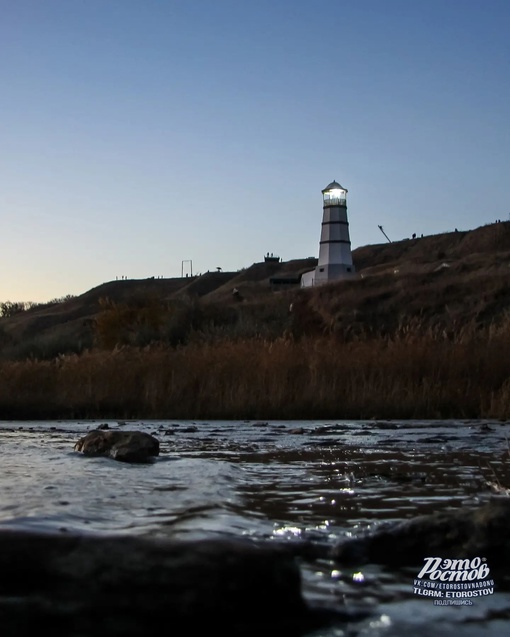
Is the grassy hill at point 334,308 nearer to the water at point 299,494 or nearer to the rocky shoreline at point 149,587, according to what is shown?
the water at point 299,494

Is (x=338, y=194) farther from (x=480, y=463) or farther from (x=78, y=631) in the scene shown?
(x=78, y=631)

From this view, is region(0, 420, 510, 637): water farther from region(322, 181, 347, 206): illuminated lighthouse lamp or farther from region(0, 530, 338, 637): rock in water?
region(322, 181, 347, 206): illuminated lighthouse lamp

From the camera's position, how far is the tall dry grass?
36.7ft

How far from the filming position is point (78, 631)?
6.97 ft

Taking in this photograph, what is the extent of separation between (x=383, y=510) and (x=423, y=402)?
24.4 ft

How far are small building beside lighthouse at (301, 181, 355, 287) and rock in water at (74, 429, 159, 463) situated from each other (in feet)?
156

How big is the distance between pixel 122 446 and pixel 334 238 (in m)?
49.6

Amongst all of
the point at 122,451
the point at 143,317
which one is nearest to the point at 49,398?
the point at 122,451

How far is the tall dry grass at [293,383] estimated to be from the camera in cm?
1119

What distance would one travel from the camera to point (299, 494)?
14.0 feet

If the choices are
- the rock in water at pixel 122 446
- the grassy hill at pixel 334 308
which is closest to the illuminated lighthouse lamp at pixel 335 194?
the grassy hill at pixel 334 308

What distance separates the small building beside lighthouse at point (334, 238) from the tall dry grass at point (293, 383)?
4123 cm

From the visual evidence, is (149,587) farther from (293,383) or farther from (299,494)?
(293,383)

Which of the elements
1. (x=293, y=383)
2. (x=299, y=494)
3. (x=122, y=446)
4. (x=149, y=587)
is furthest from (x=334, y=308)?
(x=149, y=587)
